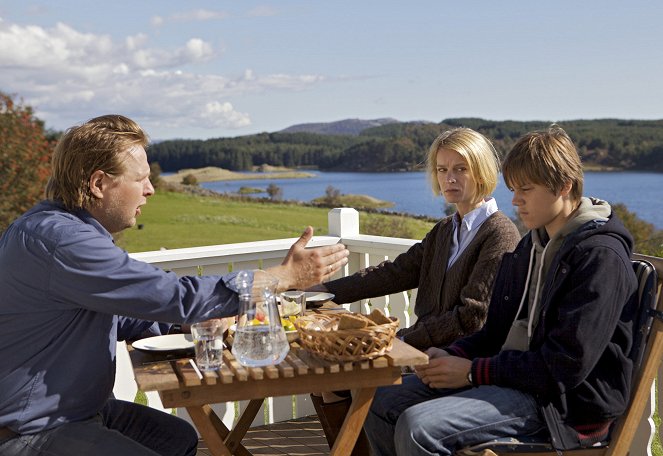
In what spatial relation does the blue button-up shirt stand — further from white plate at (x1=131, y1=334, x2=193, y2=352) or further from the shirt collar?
the shirt collar

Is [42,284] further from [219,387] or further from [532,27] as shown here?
[532,27]

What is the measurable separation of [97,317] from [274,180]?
23.0m

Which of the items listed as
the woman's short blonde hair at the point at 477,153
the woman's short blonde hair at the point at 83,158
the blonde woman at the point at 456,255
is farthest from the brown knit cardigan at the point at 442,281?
the woman's short blonde hair at the point at 83,158

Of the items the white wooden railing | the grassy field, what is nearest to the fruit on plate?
the white wooden railing

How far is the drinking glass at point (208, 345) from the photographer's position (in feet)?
7.48

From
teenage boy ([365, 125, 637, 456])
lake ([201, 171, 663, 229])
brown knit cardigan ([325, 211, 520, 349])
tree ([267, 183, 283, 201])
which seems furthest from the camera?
tree ([267, 183, 283, 201])

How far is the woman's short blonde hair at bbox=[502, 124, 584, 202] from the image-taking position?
2539 mm

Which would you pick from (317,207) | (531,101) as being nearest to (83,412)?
(317,207)

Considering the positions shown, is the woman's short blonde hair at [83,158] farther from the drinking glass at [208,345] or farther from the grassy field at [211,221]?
the grassy field at [211,221]

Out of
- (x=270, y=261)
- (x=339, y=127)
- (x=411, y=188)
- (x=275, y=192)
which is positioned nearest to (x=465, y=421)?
(x=270, y=261)

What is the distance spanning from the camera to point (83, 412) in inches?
92.0

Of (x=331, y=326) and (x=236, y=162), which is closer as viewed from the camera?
(x=331, y=326)

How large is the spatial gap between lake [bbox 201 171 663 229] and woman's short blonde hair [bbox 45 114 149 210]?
45.8 feet

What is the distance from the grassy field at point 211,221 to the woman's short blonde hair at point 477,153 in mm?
18458
